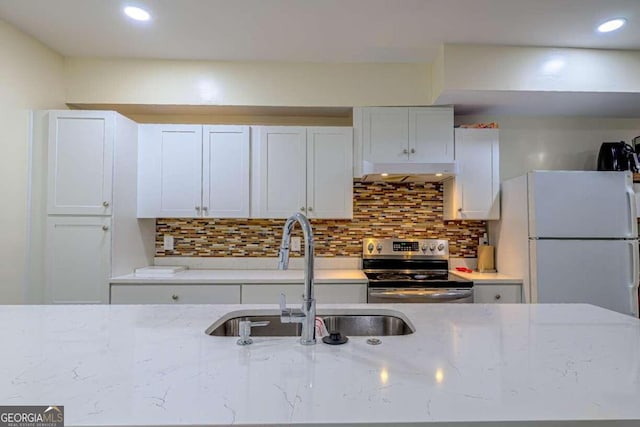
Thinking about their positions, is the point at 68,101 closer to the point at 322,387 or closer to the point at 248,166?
the point at 248,166

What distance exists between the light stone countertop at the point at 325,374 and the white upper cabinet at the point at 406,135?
1.77m

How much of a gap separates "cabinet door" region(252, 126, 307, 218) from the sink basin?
4.82ft

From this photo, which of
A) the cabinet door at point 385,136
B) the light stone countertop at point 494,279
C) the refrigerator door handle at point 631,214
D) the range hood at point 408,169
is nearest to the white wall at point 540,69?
the cabinet door at point 385,136

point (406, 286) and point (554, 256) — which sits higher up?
point (554, 256)

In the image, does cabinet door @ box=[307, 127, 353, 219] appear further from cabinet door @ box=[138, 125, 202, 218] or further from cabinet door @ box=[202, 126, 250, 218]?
cabinet door @ box=[138, 125, 202, 218]

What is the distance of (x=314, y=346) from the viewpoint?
1032 mm

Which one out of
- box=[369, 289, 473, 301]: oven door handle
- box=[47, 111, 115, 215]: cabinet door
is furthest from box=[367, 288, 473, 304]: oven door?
box=[47, 111, 115, 215]: cabinet door

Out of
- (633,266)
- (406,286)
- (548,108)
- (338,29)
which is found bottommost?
(406,286)

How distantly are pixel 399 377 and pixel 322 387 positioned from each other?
0.62 feet

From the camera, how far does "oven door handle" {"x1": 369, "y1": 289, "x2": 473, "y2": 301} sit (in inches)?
98.3

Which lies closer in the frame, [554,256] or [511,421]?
[511,421]

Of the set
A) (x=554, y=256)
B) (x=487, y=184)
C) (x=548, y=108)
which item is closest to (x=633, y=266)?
(x=554, y=256)

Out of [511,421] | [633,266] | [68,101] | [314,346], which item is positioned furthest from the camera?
[68,101]

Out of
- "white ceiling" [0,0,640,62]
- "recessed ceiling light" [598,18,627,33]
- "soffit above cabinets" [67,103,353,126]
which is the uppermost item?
"white ceiling" [0,0,640,62]
